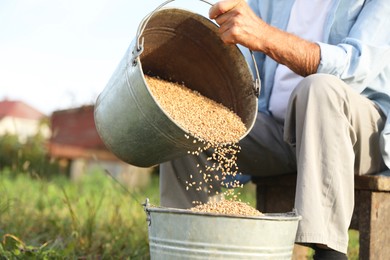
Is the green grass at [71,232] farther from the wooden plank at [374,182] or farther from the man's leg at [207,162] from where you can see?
the wooden plank at [374,182]

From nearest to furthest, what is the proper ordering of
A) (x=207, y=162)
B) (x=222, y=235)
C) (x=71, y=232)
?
(x=222, y=235) < (x=207, y=162) < (x=71, y=232)

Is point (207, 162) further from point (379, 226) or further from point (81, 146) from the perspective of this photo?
point (81, 146)

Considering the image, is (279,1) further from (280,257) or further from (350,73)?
(280,257)

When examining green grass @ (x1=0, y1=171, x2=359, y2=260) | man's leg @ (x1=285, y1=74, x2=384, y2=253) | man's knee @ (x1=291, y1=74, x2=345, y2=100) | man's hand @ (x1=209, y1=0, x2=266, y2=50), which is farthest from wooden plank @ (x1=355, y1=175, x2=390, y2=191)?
green grass @ (x1=0, y1=171, x2=359, y2=260)

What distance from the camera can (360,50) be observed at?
105 inches

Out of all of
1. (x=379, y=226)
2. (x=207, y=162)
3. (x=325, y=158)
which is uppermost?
(x=325, y=158)

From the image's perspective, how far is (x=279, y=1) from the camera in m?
3.22

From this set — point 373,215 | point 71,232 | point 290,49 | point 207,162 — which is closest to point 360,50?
point 290,49

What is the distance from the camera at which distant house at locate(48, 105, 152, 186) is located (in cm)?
844

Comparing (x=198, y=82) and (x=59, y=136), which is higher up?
(x=198, y=82)

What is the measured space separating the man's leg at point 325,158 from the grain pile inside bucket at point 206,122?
0.22m

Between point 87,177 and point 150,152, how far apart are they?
18.7 ft

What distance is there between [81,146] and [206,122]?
8302mm

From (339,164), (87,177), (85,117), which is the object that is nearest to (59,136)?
(85,117)
